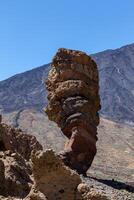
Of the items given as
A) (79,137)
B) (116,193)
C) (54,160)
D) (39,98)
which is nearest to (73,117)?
(79,137)

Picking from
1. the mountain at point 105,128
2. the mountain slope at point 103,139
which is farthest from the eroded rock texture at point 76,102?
the mountain slope at point 103,139

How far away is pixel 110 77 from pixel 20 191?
613 ft

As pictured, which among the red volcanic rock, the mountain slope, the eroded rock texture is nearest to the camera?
the red volcanic rock

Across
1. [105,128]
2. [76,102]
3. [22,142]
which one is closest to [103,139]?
Answer: [105,128]

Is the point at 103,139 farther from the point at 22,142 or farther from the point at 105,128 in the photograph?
the point at 22,142

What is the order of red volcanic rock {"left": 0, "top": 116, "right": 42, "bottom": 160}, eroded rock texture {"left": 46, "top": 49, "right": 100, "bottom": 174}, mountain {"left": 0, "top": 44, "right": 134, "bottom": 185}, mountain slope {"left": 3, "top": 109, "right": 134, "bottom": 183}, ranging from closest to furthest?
red volcanic rock {"left": 0, "top": 116, "right": 42, "bottom": 160}, eroded rock texture {"left": 46, "top": 49, "right": 100, "bottom": 174}, mountain {"left": 0, "top": 44, "right": 134, "bottom": 185}, mountain slope {"left": 3, "top": 109, "right": 134, "bottom": 183}

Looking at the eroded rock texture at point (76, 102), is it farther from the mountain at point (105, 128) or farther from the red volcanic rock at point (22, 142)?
the mountain at point (105, 128)

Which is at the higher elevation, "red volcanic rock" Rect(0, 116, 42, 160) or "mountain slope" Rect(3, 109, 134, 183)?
"mountain slope" Rect(3, 109, 134, 183)

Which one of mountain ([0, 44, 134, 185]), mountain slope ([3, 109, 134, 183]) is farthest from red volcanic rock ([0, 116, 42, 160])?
mountain slope ([3, 109, 134, 183])

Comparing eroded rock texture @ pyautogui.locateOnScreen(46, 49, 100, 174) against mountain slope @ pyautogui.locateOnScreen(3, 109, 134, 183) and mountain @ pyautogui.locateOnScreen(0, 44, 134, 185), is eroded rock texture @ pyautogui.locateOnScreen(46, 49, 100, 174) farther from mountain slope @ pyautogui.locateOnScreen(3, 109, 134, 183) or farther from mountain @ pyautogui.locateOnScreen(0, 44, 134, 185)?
mountain slope @ pyautogui.locateOnScreen(3, 109, 134, 183)

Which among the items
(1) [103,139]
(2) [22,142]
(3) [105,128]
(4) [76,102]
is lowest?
(2) [22,142]

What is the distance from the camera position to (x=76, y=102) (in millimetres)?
25828

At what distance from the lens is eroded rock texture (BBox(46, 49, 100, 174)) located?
24.9 metres

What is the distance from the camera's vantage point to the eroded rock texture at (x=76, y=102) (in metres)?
24.9
